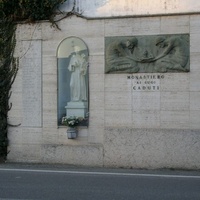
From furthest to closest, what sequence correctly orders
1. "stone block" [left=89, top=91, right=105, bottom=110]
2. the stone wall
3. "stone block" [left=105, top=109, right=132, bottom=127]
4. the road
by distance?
"stone block" [left=89, top=91, right=105, bottom=110], "stone block" [left=105, top=109, right=132, bottom=127], the stone wall, the road

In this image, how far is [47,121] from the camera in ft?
51.0

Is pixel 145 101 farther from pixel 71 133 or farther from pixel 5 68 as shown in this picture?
pixel 5 68

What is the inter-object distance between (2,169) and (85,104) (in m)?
3.18

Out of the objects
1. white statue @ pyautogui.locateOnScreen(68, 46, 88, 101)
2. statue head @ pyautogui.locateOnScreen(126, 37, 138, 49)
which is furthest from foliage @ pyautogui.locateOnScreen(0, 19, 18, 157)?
statue head @ pyautogui.locateOnScreen(126, 37, 138, 49)

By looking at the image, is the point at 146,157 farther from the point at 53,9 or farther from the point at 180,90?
the point at 53,9

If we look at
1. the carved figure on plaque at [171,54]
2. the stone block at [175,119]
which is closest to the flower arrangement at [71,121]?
the stone block at [175,119]

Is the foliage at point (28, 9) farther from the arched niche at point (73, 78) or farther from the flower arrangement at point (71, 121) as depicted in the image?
the flower arrangement at point (71, 121)

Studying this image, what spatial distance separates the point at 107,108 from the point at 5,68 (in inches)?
139

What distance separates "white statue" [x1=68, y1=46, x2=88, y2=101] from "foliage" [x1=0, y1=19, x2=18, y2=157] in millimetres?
1843

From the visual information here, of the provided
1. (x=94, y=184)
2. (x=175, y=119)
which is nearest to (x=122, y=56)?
(x=175, y=119)

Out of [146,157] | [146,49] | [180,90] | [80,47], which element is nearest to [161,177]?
[146,157]

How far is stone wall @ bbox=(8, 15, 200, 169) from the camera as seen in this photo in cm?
1431

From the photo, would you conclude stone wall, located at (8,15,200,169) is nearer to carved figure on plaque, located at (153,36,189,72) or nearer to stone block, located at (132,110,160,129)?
stone block, located at (132,110,160,129)

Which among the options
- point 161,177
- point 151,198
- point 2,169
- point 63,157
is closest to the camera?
point 151,198
